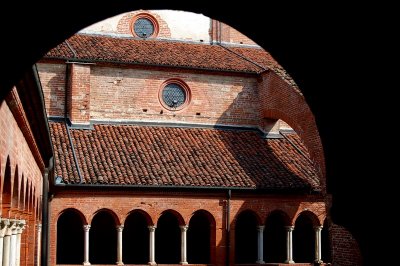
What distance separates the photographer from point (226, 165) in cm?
2253

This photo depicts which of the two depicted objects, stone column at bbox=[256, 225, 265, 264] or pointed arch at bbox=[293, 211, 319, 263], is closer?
stone column at bbox=[256, 225, 265, 264]

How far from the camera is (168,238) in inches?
907

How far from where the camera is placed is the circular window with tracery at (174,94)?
82.3 ft

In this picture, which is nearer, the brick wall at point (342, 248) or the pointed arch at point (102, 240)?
the brick wall at point (342, 248)

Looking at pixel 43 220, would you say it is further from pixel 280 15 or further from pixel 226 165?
pixel 280 15

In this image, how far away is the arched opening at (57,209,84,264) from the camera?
21.7 m

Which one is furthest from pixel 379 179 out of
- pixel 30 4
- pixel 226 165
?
pixel 226 165

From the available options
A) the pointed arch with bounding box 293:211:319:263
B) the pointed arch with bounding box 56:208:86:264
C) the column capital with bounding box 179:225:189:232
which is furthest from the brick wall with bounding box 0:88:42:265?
the pointed arch with bounding box 293:211:319:263

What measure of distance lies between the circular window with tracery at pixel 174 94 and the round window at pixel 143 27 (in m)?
3.19

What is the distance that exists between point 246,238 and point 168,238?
260cm

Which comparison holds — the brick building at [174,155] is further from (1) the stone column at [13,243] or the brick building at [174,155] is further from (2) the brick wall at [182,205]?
(1) the stone column at [13,243]

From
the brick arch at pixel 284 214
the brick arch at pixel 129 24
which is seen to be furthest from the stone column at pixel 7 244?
the brick arch at pixel 129 24

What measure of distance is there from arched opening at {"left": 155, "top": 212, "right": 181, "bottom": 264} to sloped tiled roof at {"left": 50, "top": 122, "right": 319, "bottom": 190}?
203 cm

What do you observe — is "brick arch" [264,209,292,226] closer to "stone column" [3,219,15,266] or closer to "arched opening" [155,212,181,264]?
"arched opening" [155,212,181,264]
